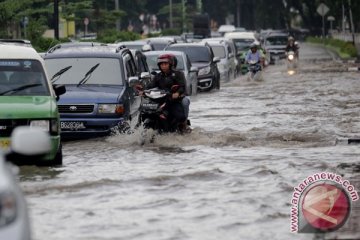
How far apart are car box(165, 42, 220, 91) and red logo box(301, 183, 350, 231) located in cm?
2469


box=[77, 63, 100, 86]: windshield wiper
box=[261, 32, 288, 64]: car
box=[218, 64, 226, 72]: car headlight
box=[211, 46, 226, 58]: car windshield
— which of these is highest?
box=[77, 63, 100, 86]: windshield wiper

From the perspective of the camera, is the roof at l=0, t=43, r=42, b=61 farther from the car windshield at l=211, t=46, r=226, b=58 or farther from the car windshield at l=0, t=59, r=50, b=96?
the car windshield at l=211, t=46, r=226, b=58

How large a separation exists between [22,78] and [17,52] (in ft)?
1.99

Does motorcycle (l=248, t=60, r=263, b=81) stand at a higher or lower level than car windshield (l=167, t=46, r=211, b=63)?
lower

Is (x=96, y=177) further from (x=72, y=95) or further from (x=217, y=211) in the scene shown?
(x=72, y=95)

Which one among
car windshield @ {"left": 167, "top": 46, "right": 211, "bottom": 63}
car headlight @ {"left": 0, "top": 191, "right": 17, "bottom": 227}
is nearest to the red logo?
car headlight @ {"left": 0, "top": 191, "right": 17, "bottom": 227}

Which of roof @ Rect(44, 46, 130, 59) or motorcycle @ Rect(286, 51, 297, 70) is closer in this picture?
roof @ Rect(44, 46, 130, 59)

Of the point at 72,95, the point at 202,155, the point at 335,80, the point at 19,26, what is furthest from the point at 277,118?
the point at 19,26

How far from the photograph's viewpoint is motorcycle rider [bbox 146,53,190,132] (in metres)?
18.8

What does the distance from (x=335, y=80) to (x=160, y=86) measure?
2265 cm

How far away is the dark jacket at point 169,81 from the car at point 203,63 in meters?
17.2

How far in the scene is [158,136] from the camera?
62.3 feet

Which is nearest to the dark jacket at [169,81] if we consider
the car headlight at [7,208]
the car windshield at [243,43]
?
the car headlight at [7,208]

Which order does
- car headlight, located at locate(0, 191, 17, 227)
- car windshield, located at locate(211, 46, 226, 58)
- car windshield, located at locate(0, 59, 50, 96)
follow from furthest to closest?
car windshield, located at locate(211, 46, 226, 58) → car windshield, located at locate(0, 59, 50, 96) → car headlight, located at locate(0, 191, 17, 227)
